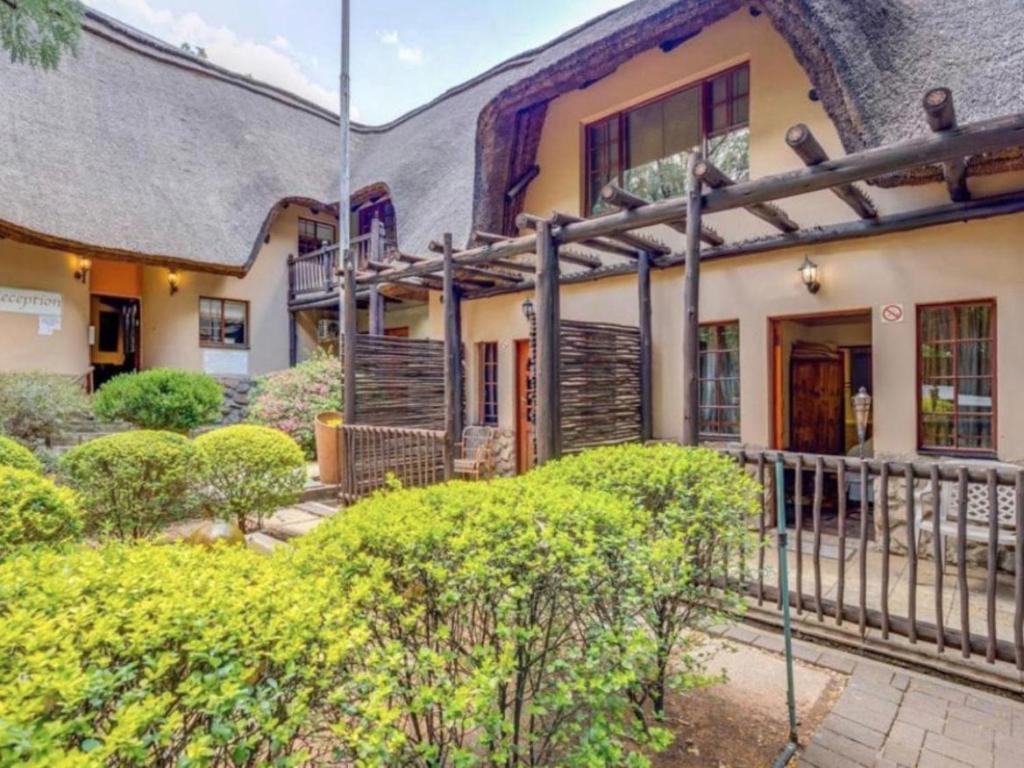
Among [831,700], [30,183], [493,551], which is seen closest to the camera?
[493,551]

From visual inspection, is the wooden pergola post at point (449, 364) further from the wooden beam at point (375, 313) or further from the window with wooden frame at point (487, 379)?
the wooden beam at point (375, 313)

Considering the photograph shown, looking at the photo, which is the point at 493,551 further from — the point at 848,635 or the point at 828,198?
the point at 828,198

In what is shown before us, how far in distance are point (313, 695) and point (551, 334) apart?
13.9 ft

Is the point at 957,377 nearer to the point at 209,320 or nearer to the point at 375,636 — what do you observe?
the point at 375,636

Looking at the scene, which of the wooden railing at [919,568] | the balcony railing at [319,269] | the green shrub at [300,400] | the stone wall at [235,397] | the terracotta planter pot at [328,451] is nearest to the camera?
the wooden railing at [919,568]

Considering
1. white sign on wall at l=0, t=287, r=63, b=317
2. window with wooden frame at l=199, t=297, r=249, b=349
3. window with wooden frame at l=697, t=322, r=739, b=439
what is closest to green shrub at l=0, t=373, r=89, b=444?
white sign on wall at l=0, t=287, r=63, b=317

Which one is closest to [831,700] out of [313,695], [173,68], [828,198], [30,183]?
[313,695]

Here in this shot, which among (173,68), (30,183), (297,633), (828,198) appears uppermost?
(173,68)

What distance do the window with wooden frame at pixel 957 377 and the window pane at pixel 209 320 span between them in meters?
12.7

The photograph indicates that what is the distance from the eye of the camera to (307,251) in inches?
556

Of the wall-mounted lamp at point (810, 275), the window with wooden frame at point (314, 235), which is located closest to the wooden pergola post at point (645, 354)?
the wall-mounted lamp at point (810, 275)

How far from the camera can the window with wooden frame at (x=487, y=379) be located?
894 centimetres

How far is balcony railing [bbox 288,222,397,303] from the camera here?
12.0m

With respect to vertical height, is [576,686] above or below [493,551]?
below
